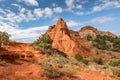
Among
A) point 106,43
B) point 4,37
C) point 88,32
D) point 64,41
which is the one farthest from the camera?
point 88,32

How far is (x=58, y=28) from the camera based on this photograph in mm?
74500

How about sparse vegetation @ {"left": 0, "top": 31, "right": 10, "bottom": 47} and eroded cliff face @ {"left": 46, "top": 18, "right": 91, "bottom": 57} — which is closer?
sparse vegetation @ {"left": 0, "top": 31, "right": 10, "bottom": 47}

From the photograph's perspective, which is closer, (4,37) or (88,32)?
(4,37)

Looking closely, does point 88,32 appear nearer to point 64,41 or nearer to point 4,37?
point 64,41

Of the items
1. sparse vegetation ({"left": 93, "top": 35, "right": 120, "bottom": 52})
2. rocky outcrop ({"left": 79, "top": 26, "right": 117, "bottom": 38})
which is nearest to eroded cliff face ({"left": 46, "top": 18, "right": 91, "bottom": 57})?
sparse vegetation ({"left": 93, "top": 35, "right": 120, "bottom": 52})

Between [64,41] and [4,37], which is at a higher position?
[64,41]

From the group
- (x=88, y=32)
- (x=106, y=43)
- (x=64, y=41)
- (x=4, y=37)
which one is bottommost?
(x=4, y=37)

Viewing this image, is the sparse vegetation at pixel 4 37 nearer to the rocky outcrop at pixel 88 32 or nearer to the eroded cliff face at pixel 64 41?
the eroded cliff face at pixel 64 41

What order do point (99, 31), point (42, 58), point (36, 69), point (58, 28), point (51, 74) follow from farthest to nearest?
point (99, 31) → point (58, 28) → point (42, 58) → point (36, 69) → point (51, 74)

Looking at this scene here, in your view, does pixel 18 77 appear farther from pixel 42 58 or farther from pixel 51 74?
pixel 42 58

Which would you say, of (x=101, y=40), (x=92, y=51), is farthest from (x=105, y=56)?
(x=101, y=40)

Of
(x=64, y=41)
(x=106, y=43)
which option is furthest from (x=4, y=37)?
(x=106, y=43)

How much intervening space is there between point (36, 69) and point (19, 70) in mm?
1635

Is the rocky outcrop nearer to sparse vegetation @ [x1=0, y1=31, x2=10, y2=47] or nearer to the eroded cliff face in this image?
the eroded cliff face
